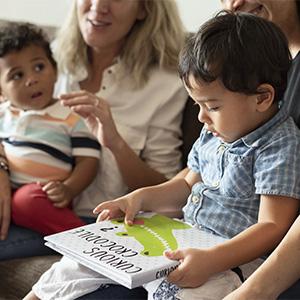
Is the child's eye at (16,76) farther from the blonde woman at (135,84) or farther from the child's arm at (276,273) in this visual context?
the child's arm at (276,273)

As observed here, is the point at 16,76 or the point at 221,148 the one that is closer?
the point at 221,148

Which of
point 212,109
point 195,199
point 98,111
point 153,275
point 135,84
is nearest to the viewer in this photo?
point 153,275

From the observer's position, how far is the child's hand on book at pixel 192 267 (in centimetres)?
108

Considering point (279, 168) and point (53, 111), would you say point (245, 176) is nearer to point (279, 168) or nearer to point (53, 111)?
point (279, 168)

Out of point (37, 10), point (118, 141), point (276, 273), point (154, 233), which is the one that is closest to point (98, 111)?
point (118, 141)

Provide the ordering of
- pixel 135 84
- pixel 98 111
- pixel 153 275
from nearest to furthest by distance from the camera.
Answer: pixel 153 275 → pixel 98 111 → pixel 135 84

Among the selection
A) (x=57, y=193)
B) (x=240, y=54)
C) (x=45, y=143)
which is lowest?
(x=57, y=193)

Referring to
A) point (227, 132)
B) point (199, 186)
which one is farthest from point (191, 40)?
point (199, 186)

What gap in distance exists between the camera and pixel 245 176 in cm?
120

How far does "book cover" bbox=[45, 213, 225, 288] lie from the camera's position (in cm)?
108

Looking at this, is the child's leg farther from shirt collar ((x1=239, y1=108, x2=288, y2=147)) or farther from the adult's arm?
shirt collar ((x1=239, y1=108, x2=288, y2=147))

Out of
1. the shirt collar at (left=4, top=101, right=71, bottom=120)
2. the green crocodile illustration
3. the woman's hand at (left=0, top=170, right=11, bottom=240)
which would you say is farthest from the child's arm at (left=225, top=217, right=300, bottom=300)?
the shirt collar at (left=4, top=101, right=71, bottom=120)

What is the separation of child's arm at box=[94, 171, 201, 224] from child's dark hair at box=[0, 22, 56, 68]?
25.0 inches

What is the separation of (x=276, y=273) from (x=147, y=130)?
80 cm
